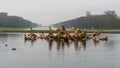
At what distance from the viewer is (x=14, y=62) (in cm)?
2728

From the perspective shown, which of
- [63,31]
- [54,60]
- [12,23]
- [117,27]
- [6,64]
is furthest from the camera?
[12,23]

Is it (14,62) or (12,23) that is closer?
(14,62)

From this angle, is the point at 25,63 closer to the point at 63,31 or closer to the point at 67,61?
the point at 67,61

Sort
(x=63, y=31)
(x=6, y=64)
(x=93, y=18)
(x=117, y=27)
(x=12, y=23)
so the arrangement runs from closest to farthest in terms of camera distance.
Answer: (x=6, y=64), (x=63, y=31), (x=117, y=27), (x=93, y=18), (x=12, y=23)

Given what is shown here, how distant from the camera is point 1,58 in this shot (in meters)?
29.6

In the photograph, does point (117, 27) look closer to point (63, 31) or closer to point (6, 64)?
point (63, 31)

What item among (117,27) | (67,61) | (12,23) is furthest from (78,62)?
(12,23)

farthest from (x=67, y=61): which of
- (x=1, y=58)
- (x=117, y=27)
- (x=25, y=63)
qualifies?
(x=117, y=27)

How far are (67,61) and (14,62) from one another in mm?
3661

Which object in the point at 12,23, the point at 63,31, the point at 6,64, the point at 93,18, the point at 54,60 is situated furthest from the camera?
the point at 12,23

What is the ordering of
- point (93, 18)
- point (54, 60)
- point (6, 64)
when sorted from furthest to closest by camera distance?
1. point (93, 18)
2. point (54, 60)
3. point (6, 64)

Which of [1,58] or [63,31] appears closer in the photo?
[1,58]

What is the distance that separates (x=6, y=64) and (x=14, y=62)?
114 cm

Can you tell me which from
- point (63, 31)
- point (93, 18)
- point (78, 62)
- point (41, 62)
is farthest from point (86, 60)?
point (93, 18)
